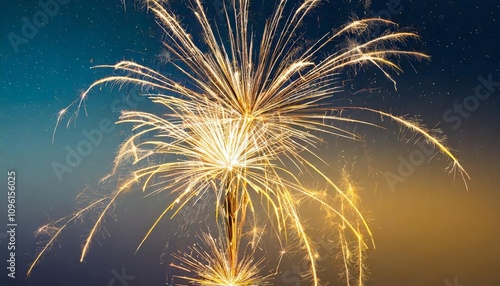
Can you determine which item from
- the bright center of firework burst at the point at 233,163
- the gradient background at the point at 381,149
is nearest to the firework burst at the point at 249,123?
the bright center of firework burst at the point at 233,163

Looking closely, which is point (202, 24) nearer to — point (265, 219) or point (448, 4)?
point (265, 219)

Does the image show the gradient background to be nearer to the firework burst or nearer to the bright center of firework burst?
the firework burst

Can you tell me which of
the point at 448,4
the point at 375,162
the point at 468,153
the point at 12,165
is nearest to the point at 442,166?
the point at 468,153

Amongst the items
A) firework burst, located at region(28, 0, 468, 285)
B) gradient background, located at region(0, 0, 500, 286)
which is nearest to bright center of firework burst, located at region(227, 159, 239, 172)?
firework burst, located at region(28, 0, 468, 285)

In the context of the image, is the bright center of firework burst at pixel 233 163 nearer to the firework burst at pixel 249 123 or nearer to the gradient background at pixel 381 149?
the firework burst at pixel 249 123

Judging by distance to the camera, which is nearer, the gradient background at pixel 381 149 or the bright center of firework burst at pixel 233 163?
the bright center of firework burst at pixel 233 163

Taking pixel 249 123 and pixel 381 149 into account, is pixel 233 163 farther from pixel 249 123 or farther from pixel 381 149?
pixel 381 149
